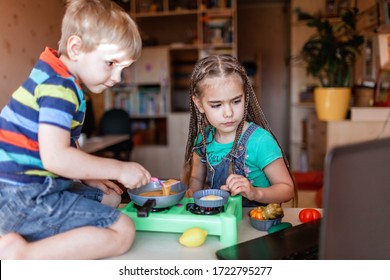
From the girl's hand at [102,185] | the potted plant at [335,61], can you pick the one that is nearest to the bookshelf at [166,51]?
the potted plant at [335,61]

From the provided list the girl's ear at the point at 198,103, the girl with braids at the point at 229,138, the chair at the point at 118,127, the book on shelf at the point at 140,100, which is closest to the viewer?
the girl with braids at the point at 229,138

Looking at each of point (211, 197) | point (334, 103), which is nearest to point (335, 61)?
point (334, 103)

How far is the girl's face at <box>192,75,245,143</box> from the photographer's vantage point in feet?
4.02

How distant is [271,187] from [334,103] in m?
2.15

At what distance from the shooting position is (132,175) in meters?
0.83

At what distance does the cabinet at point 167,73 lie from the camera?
178 inches

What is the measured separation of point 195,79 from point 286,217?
0.58 meters

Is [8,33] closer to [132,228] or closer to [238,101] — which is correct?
[238,101]

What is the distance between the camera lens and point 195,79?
4.41 feet

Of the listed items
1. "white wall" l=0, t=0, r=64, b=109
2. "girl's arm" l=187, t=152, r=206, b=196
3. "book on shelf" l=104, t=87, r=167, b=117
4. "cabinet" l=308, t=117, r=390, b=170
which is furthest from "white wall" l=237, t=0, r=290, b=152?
"girl's arm" l=187, t=152, r=206, b=196

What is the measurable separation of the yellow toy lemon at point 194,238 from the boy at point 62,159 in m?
0.11

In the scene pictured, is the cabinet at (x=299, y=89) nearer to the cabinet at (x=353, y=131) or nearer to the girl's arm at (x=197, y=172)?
the cabinet at (x=353, y=131)

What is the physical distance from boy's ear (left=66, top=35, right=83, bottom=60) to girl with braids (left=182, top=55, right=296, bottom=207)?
20.0 inches

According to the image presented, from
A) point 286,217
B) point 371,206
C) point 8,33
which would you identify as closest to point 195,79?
point 286,217
